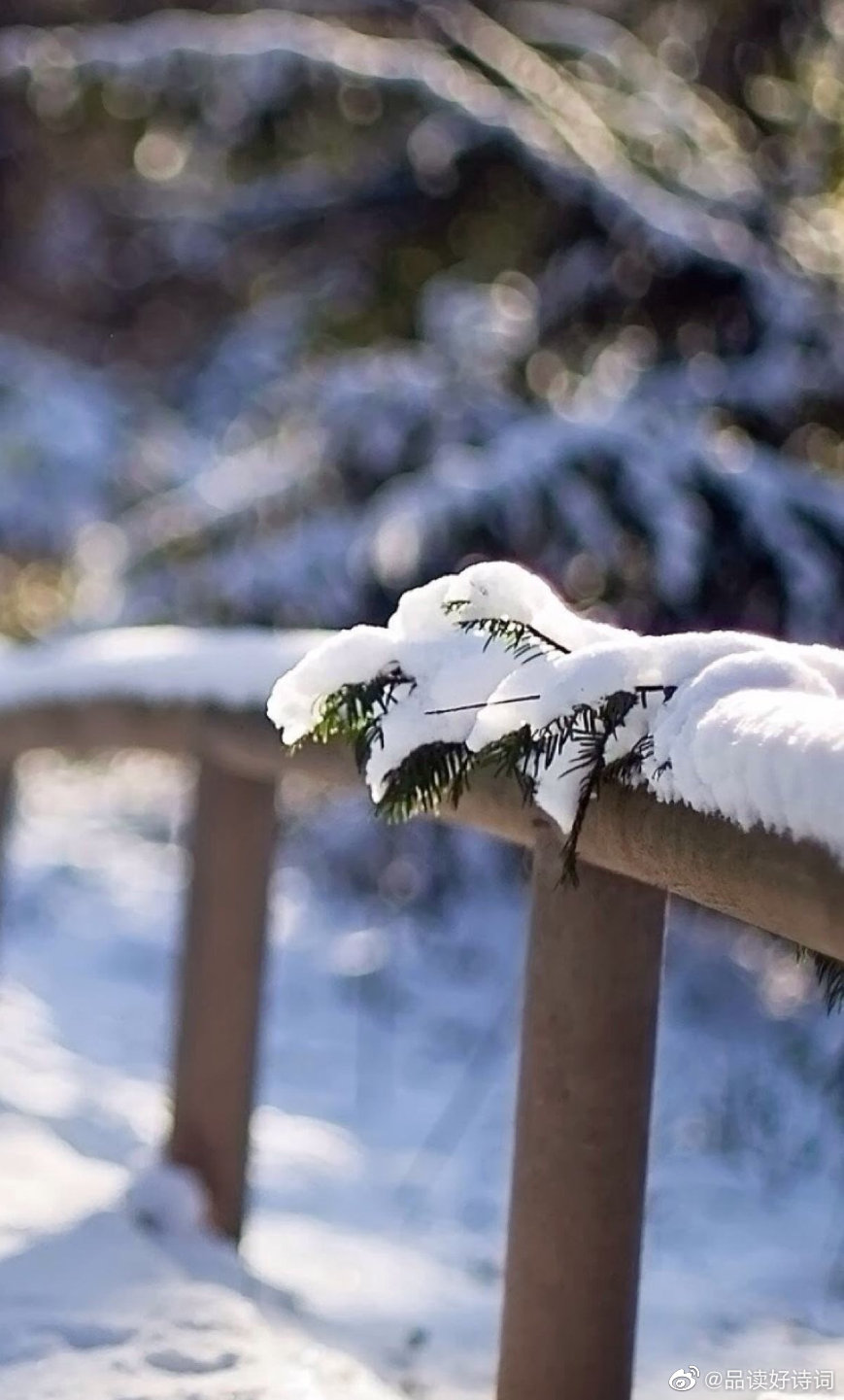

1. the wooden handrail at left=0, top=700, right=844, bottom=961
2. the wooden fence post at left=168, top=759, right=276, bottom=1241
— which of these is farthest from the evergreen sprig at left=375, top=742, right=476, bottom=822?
the wooden fence post at left=168, top=759, right=276, bottom=1241

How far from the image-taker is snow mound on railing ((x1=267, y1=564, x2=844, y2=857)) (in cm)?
136

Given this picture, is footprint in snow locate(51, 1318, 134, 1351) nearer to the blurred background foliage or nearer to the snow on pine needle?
the snow on pine needle

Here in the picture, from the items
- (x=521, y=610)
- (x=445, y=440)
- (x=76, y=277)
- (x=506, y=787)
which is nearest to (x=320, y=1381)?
(x=506, y=787)

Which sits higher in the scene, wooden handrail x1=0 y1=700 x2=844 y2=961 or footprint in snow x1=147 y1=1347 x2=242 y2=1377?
wooden handrail x1=0 y1=700 x2=844 y2=961

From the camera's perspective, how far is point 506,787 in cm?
192

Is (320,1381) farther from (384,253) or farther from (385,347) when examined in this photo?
(384,253)

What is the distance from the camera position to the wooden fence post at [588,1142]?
1862mm

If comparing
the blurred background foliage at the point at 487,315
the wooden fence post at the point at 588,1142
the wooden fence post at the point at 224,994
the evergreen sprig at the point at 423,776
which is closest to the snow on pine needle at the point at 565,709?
the evergreen sprig at the point at 423,776

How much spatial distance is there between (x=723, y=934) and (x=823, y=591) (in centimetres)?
124

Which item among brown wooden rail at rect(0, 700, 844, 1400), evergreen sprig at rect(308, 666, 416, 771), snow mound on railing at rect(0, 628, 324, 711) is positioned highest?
snow mound on railing at rect(0, 628, 324, 711)

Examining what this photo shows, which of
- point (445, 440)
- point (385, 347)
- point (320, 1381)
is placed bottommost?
point (320, 1381)

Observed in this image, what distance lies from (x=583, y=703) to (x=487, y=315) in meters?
3.96

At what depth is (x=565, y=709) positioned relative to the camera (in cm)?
162

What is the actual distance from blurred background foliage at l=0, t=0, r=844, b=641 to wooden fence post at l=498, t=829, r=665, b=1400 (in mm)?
2795
